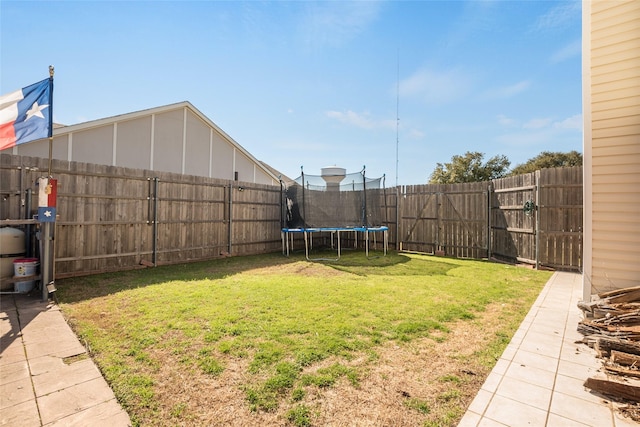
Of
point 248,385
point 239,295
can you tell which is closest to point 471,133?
point 239,295

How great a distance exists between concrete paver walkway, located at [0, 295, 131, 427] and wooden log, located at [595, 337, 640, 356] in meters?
3.39

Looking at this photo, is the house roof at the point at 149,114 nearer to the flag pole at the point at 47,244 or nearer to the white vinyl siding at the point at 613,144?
the flag pole at the point at 47,244

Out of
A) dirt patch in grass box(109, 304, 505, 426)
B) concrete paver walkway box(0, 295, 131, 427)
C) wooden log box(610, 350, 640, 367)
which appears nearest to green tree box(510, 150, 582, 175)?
wooden log box(610, 350, 640, 367)

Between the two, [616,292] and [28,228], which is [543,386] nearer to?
[616,292]

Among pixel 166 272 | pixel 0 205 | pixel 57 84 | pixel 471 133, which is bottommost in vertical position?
pixel 166 272

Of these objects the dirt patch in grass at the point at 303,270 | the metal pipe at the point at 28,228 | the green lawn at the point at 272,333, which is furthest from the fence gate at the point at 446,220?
the metal pipe at the point at 28,228

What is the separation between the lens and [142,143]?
915cm

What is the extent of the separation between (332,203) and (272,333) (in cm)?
555

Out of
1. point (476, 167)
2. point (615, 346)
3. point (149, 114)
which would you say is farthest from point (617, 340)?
point (476, 167)

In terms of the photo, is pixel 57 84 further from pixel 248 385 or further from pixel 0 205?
pixel 248 385

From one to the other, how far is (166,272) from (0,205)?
248 cm

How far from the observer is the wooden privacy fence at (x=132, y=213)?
438cm

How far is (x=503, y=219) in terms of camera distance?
23.7 ft

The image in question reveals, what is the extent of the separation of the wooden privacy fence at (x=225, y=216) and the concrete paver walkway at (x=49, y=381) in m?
1.78
